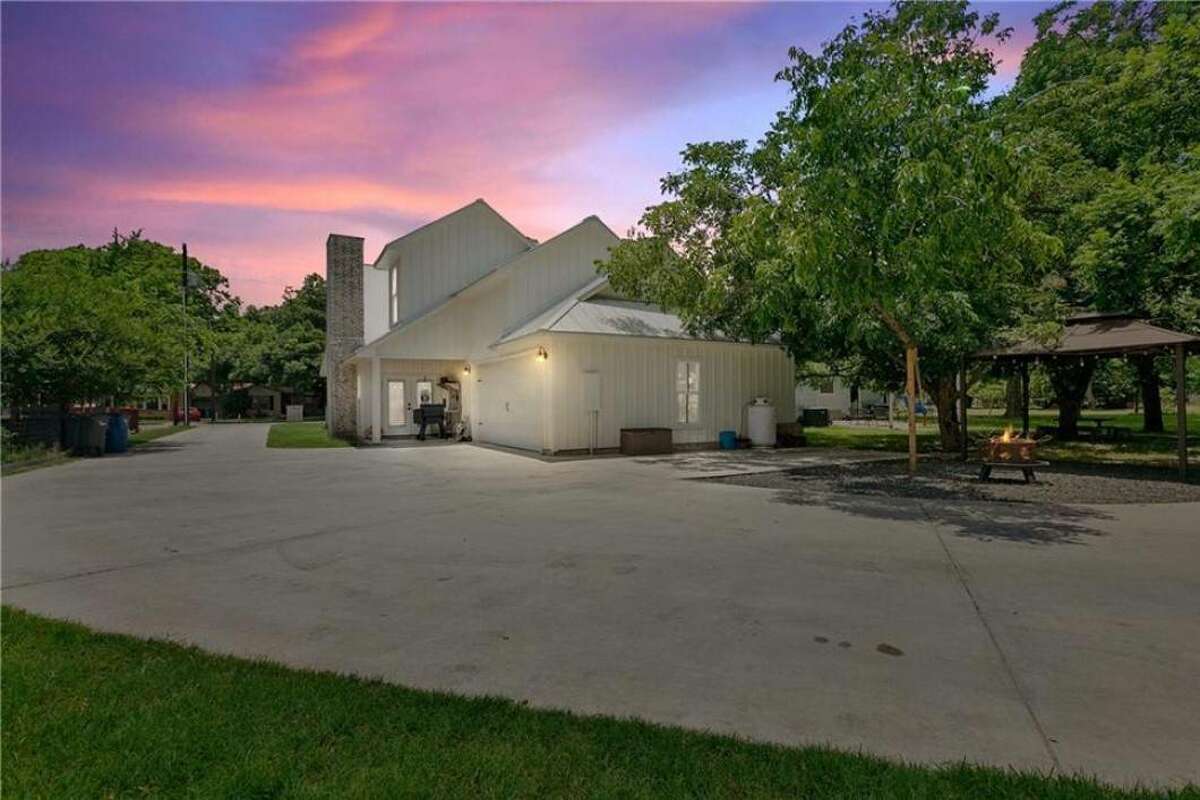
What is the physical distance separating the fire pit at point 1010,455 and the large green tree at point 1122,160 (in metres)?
3.39

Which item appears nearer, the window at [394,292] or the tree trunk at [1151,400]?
the tree trunk at [1151,400]

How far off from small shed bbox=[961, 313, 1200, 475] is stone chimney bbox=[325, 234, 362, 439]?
65.6ft

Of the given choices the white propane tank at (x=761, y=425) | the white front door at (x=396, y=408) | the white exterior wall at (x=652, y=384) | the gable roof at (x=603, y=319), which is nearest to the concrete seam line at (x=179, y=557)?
the white exterior wall at (x=652, y=384)

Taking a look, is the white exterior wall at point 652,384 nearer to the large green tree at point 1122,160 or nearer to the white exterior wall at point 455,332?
the white exterior wall at point 455,332

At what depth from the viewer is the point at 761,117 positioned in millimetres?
13094

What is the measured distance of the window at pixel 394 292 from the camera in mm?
21219

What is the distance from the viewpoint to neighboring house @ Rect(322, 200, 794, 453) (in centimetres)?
1516

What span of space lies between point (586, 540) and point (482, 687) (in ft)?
10.7

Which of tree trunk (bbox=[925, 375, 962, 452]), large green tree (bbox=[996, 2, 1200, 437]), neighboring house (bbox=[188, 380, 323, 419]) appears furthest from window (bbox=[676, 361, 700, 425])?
neighboring house (bbox=[188, 380, 323, 419])

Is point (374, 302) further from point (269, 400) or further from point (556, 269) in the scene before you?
point (269, 400)

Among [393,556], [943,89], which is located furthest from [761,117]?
[393,556]

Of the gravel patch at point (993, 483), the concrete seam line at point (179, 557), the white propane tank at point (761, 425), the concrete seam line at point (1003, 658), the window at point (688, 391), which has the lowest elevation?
the concrete seam line at point (1003, 658)

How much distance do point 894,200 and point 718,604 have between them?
677 centimetres

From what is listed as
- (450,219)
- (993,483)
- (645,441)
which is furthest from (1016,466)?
(450,219)
